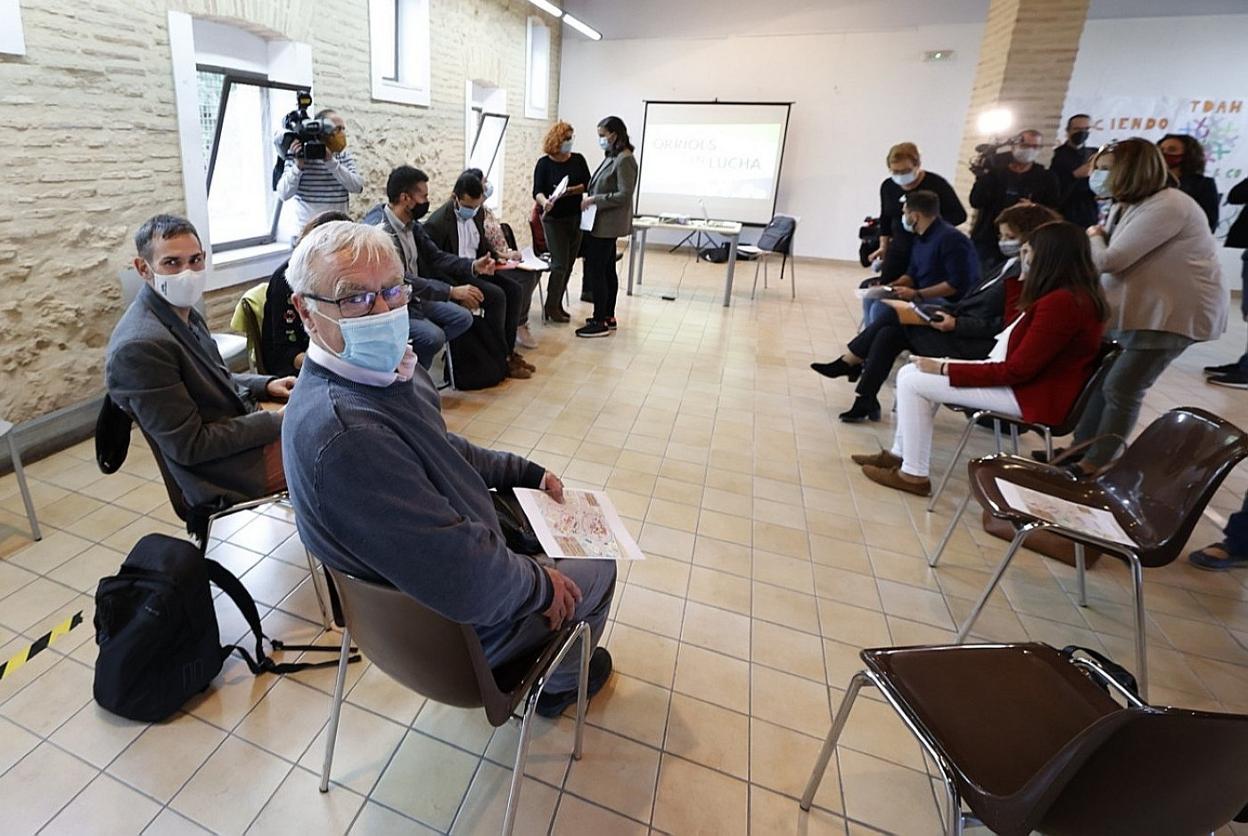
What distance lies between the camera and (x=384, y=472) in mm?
1059

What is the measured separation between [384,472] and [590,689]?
1.00 meters

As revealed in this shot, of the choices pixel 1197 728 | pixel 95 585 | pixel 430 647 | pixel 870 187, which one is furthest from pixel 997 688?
pixel 870 187

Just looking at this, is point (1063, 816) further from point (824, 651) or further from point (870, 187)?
point (870, 187)

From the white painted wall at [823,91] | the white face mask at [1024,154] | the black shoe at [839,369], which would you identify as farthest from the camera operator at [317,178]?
the white painted wall at [823,91]

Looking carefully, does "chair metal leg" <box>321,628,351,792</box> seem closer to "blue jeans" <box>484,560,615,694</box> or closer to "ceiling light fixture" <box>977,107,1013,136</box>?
"blue jeans" <box>484,560,615,694</box>

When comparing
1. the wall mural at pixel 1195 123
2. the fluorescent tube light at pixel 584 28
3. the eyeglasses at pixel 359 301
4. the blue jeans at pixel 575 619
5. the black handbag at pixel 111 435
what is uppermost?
the fluorescent tube light at pixel 584 28

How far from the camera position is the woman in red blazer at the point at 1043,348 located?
2.38 m

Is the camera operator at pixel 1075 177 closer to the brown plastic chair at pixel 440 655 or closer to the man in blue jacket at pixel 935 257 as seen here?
Answer: the man in blue jacket at pixel 935 257

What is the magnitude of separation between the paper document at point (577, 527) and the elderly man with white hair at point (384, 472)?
0.09 m

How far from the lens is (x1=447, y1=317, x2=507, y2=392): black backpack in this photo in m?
3.85

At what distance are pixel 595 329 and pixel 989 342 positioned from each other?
2.79m

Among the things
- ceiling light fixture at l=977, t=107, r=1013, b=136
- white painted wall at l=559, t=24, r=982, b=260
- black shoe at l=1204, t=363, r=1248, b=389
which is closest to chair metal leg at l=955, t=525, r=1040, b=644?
black shoe at l=1204, t=363, r=1248, b=389

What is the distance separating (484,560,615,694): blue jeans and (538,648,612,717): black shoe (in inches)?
1.3

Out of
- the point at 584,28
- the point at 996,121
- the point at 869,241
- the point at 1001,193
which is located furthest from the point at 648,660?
the point at 584,28
